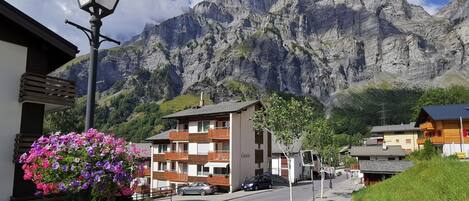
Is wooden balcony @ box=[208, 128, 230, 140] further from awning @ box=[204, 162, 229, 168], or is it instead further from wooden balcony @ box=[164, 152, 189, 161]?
wooden balcony @ box=[164, 152, 189, 161]

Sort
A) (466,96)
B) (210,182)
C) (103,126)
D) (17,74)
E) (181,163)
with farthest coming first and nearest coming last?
(103,126) < (466,96) < (181,163) < (210,182) < (17,74)

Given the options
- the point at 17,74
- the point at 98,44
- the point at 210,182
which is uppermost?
the point at 17,74

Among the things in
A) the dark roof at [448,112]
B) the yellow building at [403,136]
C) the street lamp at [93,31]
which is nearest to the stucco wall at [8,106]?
the street lamp at [93,31]

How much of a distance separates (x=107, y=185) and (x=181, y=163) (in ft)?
166

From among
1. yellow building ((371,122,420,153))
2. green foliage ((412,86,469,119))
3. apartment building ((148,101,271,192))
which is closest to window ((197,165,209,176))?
apartment building ((148,101,271,192))

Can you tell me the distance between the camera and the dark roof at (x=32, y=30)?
14.1 metres

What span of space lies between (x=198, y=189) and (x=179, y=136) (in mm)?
10330

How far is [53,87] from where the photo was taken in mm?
15711

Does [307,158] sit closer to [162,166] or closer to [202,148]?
[202,148]

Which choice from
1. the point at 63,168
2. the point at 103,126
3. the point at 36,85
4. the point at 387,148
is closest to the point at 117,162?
the point at 63,168

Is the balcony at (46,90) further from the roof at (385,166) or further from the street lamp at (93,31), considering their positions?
the roof at (385,166)

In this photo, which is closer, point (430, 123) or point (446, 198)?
point (446, 198)

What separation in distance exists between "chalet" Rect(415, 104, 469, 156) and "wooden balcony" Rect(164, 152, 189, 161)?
37684 millimetres

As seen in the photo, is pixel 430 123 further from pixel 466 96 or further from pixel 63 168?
pixel 63 168
